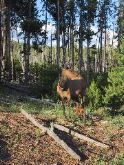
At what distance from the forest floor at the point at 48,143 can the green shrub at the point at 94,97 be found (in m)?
6.06

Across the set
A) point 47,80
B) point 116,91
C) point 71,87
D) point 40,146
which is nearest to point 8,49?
point 47,80

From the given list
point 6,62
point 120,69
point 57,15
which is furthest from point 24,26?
point 120,69

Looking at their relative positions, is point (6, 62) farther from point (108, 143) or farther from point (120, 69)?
point (108, 143)

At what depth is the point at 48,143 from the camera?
501 inches

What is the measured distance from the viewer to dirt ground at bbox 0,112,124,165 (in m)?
11.6

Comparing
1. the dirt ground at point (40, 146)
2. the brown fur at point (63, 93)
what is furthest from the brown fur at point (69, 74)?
the dirt ground at point (40, 146)

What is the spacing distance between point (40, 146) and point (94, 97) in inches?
391

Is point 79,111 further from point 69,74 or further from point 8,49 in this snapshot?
point 8,49

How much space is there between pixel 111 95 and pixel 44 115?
4185mm

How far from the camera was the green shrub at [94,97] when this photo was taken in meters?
21.6

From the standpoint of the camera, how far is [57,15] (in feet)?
173

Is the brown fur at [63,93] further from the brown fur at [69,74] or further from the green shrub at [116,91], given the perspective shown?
the green shrub at [116,91]

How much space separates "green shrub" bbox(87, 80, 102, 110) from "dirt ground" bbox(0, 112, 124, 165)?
690 centimetres

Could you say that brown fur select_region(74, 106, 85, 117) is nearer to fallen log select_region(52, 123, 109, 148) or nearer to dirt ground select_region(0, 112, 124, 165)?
dirt ground select_region(0, 112, 124, 165)
